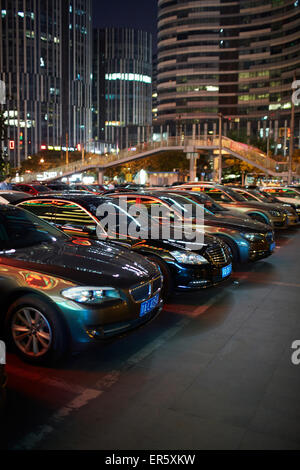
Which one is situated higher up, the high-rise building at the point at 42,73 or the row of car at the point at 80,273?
the high-rise building at the point at 42,73

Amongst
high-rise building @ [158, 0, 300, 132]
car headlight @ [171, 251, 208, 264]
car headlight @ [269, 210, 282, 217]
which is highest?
high-rise building @ [158, 0, 300, 132]

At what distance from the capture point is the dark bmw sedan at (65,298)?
4.28 metres

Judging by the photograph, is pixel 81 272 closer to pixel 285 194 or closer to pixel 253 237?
pixel 253 237

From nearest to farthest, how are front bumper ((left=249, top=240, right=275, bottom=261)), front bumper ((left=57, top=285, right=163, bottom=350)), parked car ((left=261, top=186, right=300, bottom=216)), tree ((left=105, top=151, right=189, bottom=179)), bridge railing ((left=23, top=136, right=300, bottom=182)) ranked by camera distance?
1. front bumper ((left=57, top=285, right=163, bottom=350))
2. front bumper ((left=249, top=240, right=275, bottom=261))
3. parked car ((left=261, top=186, right=300, bottom=216))
4. bridge railing ((left=23, top=136, right=300, bottom=182))
5. tree ((left=105, top=151, right=189, bottom=179))

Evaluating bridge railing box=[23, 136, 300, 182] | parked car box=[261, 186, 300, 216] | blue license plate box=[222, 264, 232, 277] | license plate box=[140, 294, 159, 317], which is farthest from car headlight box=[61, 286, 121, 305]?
bridge railing box=[23, 136, 300, 182]

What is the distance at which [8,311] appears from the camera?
4562 mm

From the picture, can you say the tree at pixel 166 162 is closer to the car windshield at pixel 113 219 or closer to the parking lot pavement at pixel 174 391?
the car windshield at pixel 113 219

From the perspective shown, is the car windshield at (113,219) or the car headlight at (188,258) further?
the car windshield at (113,219)

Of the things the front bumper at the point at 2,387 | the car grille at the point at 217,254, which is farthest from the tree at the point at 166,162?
the front bumper at the point at 2,387

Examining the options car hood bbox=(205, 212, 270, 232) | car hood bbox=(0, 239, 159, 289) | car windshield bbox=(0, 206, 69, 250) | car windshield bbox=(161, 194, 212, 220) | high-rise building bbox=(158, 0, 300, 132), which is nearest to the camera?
Result: car hood bbox=(0, 239, 159, 289)

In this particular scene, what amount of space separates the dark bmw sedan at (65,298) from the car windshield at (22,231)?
0.28 ft

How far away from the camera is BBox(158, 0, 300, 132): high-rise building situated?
358 ft

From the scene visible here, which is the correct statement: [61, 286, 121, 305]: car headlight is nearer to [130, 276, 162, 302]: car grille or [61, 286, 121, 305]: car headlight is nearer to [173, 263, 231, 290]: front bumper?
[130, 276, 162, 302]: car grille

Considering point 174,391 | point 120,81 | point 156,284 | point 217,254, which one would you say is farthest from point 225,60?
point 174,391
